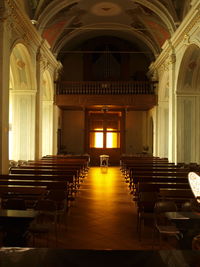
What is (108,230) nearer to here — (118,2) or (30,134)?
(30,134)

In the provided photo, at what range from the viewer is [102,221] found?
7766 millimetres

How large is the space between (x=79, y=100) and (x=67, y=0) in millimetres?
6562

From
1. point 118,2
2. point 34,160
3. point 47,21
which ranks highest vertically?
point 118,2

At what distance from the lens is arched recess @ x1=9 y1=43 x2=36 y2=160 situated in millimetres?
14930

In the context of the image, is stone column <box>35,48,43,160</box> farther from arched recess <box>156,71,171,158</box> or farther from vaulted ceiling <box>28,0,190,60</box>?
arched recess <box>156,71,171,158</box>

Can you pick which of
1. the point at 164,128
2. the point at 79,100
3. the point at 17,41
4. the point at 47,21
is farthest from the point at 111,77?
the point at 17,41

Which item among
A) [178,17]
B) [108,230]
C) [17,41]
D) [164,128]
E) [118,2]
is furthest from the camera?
[164,128]

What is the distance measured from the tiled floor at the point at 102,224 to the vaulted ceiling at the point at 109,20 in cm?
816

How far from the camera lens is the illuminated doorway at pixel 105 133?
23.3 m

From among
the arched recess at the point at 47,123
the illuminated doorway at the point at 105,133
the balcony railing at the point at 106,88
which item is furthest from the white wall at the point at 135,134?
the arched recess at the point at 47,123

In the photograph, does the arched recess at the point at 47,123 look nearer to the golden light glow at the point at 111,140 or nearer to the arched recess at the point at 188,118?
the golden light glow at the point at 111,140

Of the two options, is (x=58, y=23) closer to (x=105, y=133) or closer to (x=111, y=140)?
(x=105, y=133)

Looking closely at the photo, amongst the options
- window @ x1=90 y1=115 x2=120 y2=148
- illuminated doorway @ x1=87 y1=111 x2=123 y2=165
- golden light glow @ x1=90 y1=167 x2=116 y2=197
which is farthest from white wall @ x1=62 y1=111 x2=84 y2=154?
golden light glow @ x1=90 y1=167 x2=116 y2=197

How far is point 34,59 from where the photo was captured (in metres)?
15.1
